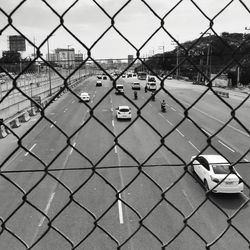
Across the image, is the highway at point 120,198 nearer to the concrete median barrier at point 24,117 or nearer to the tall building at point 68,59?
the tall building at point 68,59

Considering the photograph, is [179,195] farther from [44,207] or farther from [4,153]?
[4,153]

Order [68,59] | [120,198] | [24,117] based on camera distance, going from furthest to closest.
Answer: [24,117]
[120,198]
[68,59]

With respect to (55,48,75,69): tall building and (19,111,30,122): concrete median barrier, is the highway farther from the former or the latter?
(19,111,30,122): concrete median barrier

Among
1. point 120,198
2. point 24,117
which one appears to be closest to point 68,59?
point 120,198

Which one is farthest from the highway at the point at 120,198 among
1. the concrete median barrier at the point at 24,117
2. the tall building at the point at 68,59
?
the concrete median barrier at the point at 24,117

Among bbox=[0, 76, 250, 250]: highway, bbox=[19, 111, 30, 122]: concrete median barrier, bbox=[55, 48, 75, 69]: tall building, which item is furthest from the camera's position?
bbox=[19, 111, 30, 122]: concrete median barrier

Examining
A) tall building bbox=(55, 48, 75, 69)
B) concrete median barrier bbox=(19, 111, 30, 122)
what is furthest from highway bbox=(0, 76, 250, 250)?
concrete median barrier bbox=(19, 111, 30, 122)

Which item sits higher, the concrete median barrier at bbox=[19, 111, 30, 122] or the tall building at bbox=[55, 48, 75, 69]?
the tall building at bbox=[55, 48, 75, 69]

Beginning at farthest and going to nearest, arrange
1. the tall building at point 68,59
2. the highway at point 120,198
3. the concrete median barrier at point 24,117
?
the concrete median barrier at point 24,117
the highway at point 120,198
the tall building at point 68,59

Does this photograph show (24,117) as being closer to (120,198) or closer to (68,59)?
(120,198)

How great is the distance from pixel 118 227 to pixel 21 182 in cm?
559

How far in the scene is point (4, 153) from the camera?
18719 millimetres

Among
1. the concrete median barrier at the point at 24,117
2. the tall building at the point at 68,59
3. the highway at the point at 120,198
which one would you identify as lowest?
the concrete median barrier at the point at 24,117

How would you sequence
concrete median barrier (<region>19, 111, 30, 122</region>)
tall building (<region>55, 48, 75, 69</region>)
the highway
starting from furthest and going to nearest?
concrete median barrier (<region>19, 111, 30, 122</region>), the highway, tall building (<region>55, 48, 75, 69</region>)
